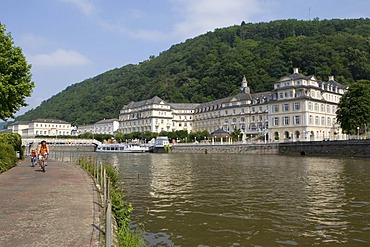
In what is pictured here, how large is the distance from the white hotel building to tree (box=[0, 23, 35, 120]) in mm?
66474

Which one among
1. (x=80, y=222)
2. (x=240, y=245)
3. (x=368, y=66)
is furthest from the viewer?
(x=368, y=66)

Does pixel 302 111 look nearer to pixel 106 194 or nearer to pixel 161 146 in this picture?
pixel 161 146

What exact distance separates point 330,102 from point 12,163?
82346 mm

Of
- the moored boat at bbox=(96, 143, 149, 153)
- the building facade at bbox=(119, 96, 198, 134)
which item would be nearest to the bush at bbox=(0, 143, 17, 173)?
the moored boat at bbox=(96, 143, 149, 153)

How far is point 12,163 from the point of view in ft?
88.7

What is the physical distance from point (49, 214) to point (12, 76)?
17.3 meters

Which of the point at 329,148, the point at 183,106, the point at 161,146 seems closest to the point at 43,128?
the point at 183,106

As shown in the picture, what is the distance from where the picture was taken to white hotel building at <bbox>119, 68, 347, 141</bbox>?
86875 millimetres

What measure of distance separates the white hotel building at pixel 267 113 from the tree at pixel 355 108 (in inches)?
618

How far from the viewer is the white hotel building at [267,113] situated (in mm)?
86875

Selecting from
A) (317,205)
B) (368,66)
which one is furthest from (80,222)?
(368,66)

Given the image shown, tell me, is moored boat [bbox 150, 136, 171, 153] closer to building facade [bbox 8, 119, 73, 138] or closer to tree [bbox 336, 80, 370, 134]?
tree [bbox 336, 80, 370, 134]

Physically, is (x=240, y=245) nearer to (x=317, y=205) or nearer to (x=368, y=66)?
(x=317, y=205)

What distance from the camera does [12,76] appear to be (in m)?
25.0
